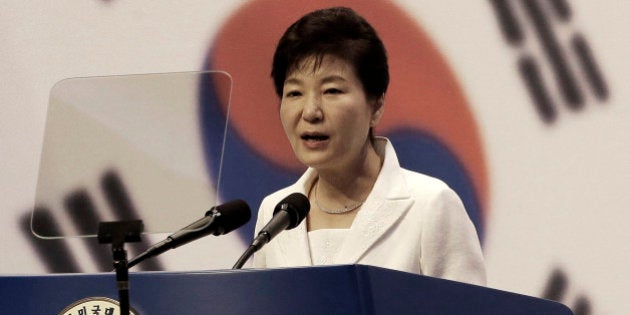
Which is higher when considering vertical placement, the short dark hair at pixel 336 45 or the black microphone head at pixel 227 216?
the short dark hair at pixel 336 45

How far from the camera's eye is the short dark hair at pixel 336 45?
7.30 ft

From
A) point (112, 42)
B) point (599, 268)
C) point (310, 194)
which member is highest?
point (112, 42)

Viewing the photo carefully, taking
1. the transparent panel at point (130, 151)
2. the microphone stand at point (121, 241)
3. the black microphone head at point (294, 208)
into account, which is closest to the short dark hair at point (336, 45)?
the black microphone head at point (294, 208)

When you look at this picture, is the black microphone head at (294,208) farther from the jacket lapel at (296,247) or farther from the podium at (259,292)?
the jacket lapel at (296,247)

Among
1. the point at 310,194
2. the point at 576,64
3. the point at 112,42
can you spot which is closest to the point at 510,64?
the point at 576,64

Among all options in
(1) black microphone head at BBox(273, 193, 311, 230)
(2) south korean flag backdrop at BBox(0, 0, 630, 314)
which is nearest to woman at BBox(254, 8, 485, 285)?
(1) black microphone head at BBox(273, 193, 311, 230)

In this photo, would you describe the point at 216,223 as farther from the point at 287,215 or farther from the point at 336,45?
the point at 336,45

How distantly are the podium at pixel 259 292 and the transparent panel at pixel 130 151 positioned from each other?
1.36 meters

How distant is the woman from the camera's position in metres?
2.12

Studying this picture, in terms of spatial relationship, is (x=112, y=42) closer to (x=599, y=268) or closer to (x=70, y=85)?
(x=70, y=85)

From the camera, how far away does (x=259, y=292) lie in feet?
4.41

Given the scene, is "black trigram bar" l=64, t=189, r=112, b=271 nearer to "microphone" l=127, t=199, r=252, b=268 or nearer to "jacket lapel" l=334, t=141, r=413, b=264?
"jacket lapel" l=334, t=141, r=413, b=264

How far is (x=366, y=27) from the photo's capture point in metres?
2.28

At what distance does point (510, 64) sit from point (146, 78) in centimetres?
111
